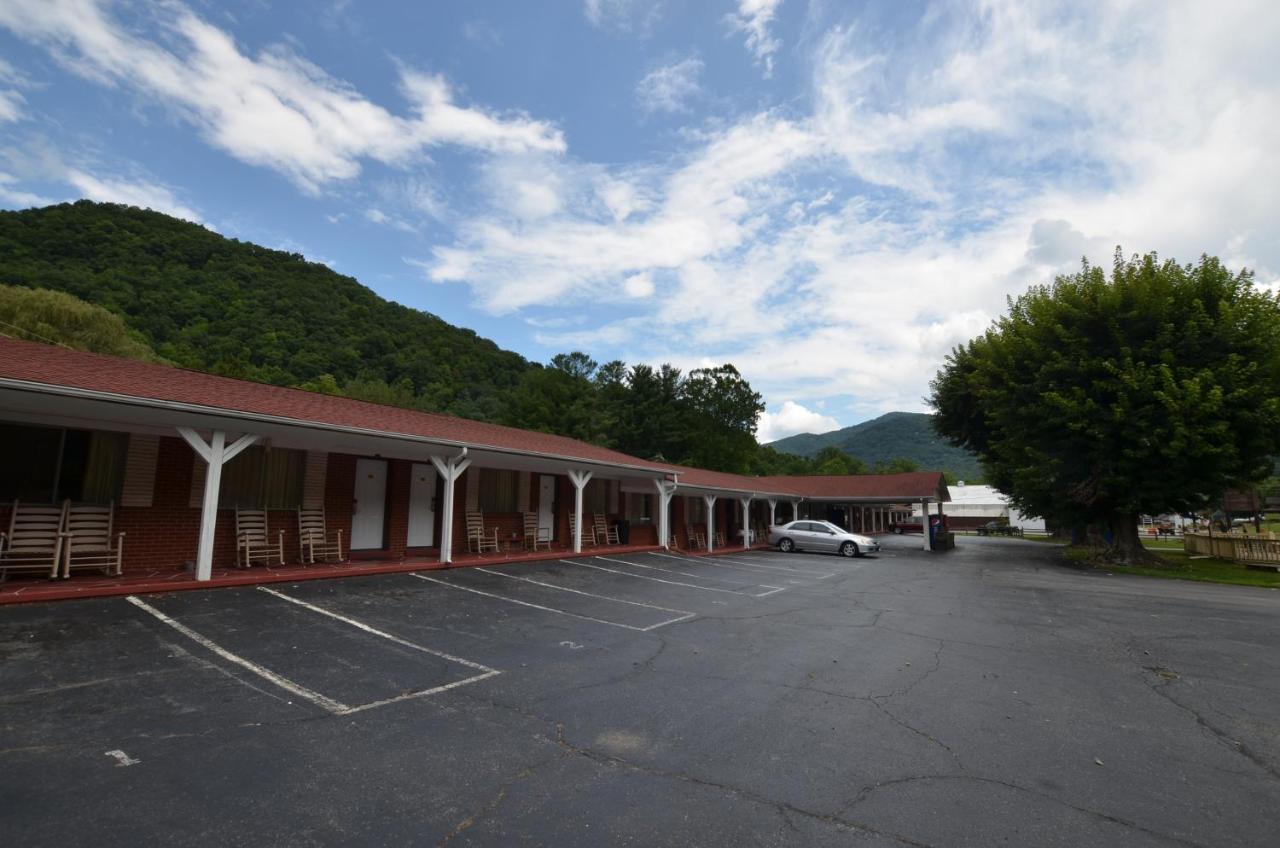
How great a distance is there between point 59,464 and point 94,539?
118 centimetres

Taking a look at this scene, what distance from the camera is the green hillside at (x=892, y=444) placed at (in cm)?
14512

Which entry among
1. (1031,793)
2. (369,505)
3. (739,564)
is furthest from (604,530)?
(1031,793)

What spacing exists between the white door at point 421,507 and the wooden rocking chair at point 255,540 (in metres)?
2.86

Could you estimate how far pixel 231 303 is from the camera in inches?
1375

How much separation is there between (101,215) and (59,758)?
154 ft

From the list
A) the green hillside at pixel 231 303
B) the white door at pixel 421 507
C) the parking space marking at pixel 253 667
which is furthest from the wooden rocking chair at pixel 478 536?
the green hillside at pixel 231 303

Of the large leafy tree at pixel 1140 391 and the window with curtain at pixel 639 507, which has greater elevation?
the large leafy tree at pixel 1140 391

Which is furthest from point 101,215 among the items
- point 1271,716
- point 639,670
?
point 1271,716

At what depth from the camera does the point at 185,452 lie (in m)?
9.52

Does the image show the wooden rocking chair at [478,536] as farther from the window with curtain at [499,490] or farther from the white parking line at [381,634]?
the white parking line at [381,634]

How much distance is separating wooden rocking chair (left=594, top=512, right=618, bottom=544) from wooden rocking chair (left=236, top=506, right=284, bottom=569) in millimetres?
9399

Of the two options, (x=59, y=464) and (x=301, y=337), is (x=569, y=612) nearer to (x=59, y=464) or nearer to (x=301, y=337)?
(x=59, y=464)

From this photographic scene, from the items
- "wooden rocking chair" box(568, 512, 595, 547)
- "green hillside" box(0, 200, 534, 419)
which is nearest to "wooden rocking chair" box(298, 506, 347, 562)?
"wooden rocking chair" box(568, 512, 595, 547)

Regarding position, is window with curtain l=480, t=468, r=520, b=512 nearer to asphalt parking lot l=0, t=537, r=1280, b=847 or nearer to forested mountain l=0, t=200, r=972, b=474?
asphalt parking lot l=0, t=537, r=1280, b=847
